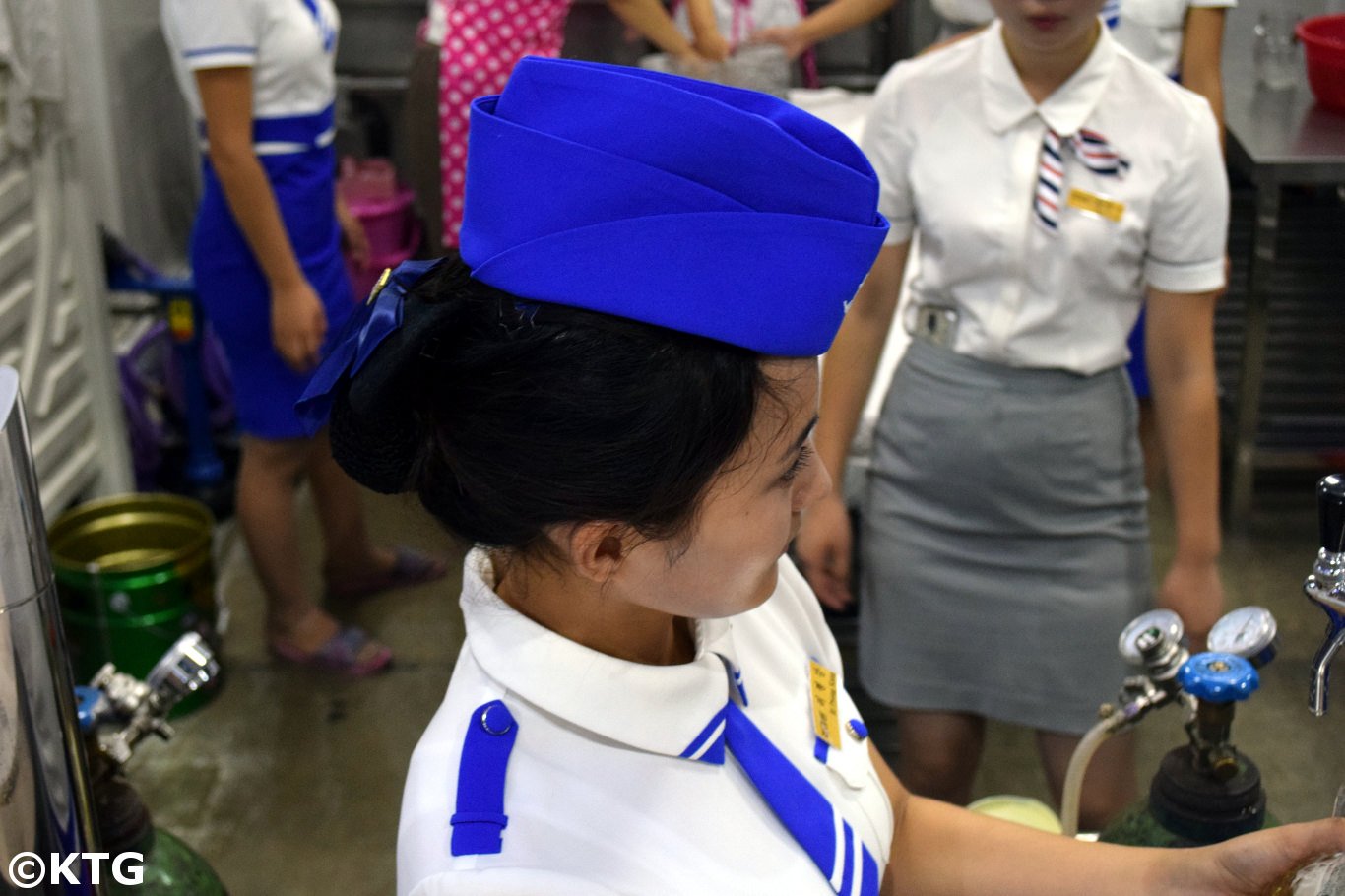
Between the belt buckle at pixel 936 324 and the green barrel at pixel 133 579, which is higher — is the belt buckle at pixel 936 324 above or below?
above

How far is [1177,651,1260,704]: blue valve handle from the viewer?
120 cm

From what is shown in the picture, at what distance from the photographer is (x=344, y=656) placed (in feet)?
10.6

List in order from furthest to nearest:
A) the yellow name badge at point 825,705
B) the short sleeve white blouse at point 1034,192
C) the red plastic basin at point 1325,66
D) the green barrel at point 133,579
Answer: the red plastic basin at point 1325,66
the green barrel at point 133,579
the short sleeve white blouse at point 1034,192
the yellow name badge at point 825,705

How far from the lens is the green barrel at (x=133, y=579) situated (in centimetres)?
297

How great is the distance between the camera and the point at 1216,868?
1.17 meters

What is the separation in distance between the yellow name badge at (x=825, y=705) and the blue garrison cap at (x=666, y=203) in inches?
15.3

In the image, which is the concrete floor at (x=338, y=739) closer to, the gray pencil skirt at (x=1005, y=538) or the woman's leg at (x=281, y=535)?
the woman's leg at (x=281, y=535)

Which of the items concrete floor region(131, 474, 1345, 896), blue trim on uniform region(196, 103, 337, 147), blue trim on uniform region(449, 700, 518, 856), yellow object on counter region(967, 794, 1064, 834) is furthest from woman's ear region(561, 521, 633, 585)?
blue trim on uniform region(196, 103, 337, 147)

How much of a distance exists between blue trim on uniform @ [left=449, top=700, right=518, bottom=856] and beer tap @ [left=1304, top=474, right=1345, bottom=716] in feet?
1.83

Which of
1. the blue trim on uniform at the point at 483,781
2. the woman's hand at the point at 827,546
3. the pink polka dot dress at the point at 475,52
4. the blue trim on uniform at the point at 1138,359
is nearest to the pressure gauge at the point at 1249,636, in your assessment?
the blue trim on uniform at the point at 483,781

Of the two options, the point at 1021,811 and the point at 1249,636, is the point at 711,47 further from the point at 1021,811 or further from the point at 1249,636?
the point at 1249,636

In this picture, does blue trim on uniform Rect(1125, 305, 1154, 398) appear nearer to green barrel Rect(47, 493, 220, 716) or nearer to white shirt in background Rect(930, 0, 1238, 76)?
white shirt in background Rect(930, 0, 1238, 76)

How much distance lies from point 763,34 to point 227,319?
165 centimetres

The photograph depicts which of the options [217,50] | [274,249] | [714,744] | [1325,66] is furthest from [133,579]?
[1325,66]
